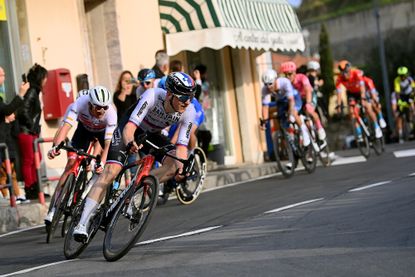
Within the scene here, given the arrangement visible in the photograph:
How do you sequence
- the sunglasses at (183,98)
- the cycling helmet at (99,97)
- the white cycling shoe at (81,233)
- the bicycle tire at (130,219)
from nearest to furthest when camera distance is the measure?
the bicycle tire at (130,219), the white cycling shoe at (81,233), the sunglasses at (183,98), the cycling helmet at (99,97)

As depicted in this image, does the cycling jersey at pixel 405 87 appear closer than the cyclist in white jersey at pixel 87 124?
No

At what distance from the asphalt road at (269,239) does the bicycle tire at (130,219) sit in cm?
15

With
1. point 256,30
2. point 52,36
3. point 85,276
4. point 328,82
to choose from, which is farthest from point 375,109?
point 328,82

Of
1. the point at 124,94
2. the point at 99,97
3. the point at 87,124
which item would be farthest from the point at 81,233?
the point at 124,94

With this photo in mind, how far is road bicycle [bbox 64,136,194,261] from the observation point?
30.6 ft

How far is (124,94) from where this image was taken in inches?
677

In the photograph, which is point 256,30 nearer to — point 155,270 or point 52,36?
point 52,36

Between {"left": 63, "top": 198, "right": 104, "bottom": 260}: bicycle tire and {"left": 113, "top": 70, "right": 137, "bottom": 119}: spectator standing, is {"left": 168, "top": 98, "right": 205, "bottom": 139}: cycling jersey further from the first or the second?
{"left": 63, "top": 198, "right": 104, "bottom": 260}: bicycle tire

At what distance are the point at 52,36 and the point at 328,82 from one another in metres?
58.6

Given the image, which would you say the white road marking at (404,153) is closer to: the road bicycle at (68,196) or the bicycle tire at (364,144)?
the bicycle tire at (364,144)

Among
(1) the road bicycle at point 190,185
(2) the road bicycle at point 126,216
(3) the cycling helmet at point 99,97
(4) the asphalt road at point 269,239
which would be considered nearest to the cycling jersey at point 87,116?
(3) the cycling helmet at point 99,97

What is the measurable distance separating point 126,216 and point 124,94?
7767mm

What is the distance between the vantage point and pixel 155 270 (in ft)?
28.3

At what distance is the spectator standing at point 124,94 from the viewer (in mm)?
17109
